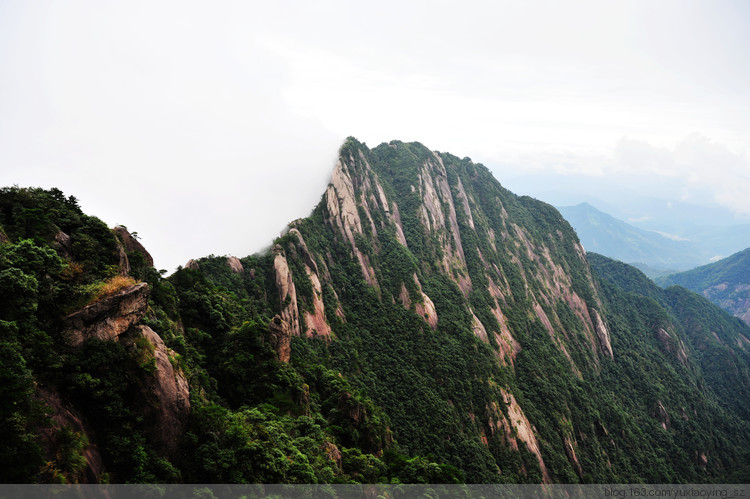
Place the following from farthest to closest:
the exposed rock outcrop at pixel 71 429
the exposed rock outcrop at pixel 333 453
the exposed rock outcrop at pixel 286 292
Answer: the exposed rock outcrop at pixel 286 292
the exposed rock outcrop at pixel 333 453
the exposed rock outcrop at pixel 71 429

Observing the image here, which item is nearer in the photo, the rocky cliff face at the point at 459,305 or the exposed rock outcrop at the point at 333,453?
the exposed rock outcrop at the point at 333,453

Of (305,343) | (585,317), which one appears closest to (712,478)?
(585,317)

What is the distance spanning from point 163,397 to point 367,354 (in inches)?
2158

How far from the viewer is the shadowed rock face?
68.3 feet

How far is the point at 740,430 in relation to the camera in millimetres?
127625

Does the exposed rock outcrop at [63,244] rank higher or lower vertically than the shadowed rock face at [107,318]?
higher

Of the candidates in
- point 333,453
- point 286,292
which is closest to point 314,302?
point 286,292

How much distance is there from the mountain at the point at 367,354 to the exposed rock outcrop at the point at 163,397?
0.14m

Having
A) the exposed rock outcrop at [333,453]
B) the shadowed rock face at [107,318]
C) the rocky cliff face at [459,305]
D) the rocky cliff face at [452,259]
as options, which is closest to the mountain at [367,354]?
the shadowed rock face at [107,318]

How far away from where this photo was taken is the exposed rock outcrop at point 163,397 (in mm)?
21984

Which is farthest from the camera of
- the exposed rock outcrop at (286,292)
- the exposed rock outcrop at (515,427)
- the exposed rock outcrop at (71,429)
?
the exposed rock outcrop at (515,427)

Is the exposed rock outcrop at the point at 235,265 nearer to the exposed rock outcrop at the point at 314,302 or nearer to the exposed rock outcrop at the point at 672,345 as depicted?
the exposed rock outcrop at the point at 314,302

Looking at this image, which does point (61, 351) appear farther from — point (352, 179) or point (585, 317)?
point (585, 317)

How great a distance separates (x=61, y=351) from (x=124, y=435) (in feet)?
19.8
